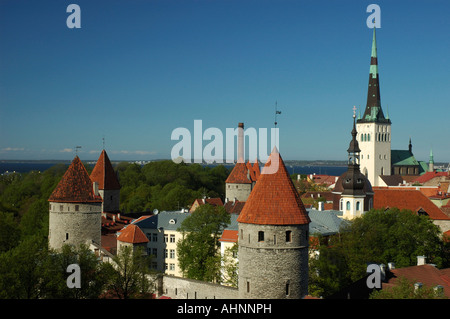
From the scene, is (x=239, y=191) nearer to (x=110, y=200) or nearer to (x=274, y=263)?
(x=110, y=200)

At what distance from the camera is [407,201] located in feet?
172

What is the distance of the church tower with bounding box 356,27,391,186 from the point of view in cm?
10632

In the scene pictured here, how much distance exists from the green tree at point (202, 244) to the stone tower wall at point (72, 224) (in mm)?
5823

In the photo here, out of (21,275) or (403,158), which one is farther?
(403,158)

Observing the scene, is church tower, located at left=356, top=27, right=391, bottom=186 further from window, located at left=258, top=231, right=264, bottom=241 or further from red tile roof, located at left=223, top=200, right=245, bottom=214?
window, located at left=258, top=231, right=264, bottom=241

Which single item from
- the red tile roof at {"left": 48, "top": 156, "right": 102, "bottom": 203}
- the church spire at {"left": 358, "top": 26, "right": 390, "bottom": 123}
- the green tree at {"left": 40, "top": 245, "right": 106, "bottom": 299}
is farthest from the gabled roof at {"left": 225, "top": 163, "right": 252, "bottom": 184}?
the church spire at {"left": 358, "top": 26, "right": 390, "bottom": 123}

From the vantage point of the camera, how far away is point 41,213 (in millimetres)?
51062

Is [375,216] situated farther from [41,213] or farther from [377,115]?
[377,115]

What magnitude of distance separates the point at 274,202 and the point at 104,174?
96.3ft

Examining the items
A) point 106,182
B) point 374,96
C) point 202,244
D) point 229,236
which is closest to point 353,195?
point 229,236

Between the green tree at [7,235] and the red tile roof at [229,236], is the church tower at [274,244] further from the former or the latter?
the green tree at [7,235]

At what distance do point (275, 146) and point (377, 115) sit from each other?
88584mm

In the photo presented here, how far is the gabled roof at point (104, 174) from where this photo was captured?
159ft
